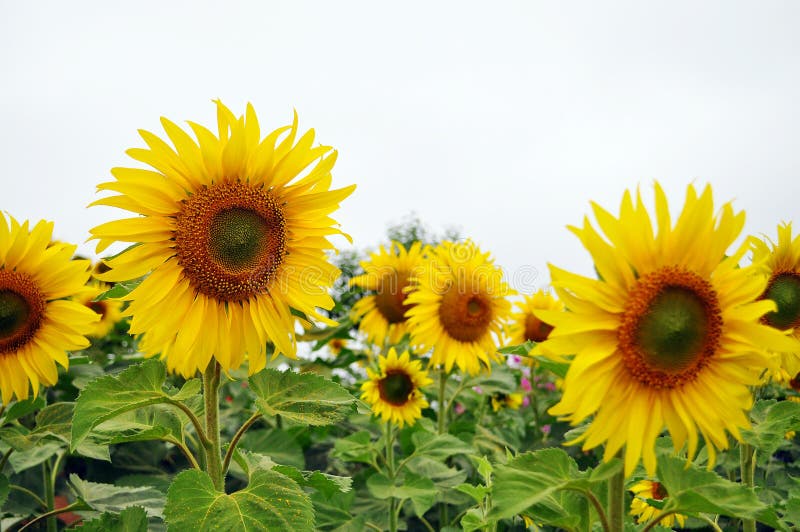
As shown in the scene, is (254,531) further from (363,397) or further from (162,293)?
(363,397)

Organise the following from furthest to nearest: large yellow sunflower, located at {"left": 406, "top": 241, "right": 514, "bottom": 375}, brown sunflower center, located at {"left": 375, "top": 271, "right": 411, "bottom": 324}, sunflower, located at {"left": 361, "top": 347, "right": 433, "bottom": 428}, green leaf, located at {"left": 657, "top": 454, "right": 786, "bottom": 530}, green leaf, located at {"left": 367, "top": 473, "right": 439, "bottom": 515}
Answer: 1. brown sunflower center, located at {"left": 375, "top": 271, "right": 411, "bottom": 324}
2. large yellow sunflower, located at {"left": 406, "top": 241, "right": 514, "bottom": 375}
3. sunflower, located at {"left": 361, "top": 347, "right": 433, "bottom": 428}
4. green leaf, located at {"left": 367, "top": 473, "right": 439, "bottom": 515}
5. green leaf, located at {"left": 657, "top": 454, "right": 786, "bottom": 530}

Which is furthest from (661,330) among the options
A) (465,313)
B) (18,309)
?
(465,313)

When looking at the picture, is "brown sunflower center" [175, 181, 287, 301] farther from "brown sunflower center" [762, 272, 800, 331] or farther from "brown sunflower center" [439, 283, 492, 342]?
"brown sunflower center" [439, 283, 492, 342]

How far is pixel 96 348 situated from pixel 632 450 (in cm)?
426

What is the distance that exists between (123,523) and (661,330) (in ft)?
6.15

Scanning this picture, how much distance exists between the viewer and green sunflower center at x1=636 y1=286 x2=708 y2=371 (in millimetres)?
1623

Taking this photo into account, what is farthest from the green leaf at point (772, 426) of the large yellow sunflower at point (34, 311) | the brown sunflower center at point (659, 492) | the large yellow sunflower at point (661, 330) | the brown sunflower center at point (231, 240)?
the large yellow sunflower at point (34, 311)

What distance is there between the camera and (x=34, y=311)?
2.88 m

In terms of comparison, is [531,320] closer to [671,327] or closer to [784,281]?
[784,281]

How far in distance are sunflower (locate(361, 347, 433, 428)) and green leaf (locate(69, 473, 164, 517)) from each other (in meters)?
1.40

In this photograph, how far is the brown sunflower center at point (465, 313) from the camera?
179 inches

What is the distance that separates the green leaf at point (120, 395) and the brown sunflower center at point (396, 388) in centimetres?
201

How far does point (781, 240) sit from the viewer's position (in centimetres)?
260

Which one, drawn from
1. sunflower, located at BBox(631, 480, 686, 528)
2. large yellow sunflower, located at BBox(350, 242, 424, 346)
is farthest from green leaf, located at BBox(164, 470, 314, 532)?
large yellow sunflower, located at BBox(350, 242, 424, 346)
